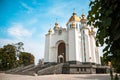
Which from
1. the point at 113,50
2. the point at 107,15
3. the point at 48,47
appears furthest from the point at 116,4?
the point at 48,47

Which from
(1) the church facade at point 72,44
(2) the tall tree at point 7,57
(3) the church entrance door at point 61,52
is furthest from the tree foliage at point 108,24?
(2) the tall tree at point 7,57

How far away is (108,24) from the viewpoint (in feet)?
8.48

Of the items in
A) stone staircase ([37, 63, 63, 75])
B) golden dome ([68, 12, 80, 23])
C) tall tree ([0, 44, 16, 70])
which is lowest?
stone staircase ([37, 63, 63, 75])

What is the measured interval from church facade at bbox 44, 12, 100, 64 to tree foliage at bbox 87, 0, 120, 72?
90.1ft

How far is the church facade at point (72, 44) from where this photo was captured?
104 ft

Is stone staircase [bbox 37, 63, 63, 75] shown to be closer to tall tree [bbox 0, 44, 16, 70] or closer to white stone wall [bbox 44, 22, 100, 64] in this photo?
white stone wall [bbox 44, 22, 100, 64]

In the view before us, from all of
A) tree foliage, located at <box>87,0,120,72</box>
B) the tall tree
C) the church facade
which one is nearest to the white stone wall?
the church facade

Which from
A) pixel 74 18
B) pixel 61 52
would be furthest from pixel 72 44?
pixel 74 18

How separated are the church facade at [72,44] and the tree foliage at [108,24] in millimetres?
27470

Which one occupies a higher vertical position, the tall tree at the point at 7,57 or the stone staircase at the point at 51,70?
the tall tree at the point at 7,57

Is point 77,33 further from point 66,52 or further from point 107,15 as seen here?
point 107,15

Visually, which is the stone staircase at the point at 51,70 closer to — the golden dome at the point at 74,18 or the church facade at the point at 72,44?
the church facade at the point at 72,44

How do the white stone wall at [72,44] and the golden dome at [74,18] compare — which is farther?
the golden dome at [74,18]

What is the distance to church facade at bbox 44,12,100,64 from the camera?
3177 centimetres
